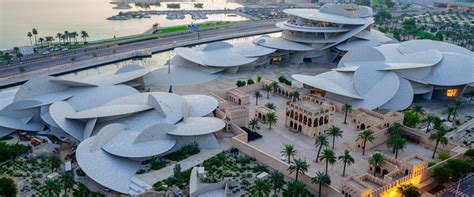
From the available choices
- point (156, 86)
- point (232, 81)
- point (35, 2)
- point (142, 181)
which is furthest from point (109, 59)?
point (35, 2)

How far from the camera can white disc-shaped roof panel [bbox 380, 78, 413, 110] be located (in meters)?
67.8

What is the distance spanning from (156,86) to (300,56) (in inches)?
1414

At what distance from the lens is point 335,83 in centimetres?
7200

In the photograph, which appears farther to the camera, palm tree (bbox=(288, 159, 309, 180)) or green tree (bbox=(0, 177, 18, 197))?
palm tree (bbox=(288, 159, 309, 180))

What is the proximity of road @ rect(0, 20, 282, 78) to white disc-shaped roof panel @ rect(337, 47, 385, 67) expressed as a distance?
44.3m

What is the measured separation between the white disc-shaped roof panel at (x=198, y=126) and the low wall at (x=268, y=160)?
2.78 m

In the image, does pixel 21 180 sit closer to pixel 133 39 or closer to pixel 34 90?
pixel 34 90

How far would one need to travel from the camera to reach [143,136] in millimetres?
50094

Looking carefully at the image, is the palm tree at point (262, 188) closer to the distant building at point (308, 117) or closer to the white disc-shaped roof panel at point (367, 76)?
the distant building at point (308, 117)

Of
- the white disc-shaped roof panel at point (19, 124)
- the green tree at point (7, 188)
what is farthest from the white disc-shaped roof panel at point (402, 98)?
the green tree at point (7, 188)

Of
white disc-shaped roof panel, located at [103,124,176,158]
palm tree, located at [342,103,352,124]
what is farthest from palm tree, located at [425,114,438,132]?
white disc-shaped roof panel, located at [103,124,176,158]

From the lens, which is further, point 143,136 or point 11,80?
point 11,80

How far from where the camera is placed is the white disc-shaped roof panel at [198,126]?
51719 mm

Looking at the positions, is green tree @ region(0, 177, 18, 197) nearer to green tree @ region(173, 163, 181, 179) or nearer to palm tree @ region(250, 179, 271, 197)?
green tree @ region(173, 163, 181, 179)
